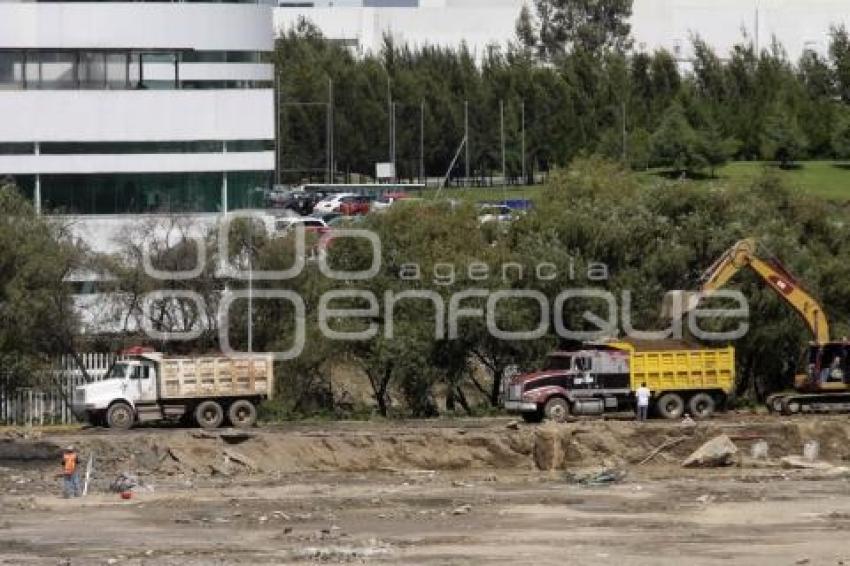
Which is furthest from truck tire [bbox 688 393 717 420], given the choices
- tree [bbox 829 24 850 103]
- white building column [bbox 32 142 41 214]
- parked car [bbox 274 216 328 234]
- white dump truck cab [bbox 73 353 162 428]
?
tree [bbox 829 24 850 103]

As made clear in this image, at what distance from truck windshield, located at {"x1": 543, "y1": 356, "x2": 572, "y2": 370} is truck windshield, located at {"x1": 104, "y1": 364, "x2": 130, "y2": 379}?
11.0 meters

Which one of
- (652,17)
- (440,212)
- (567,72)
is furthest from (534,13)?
(440,212)

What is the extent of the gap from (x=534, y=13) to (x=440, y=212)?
78.5m

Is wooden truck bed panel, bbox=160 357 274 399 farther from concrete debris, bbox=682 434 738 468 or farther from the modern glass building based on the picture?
the modern glass building

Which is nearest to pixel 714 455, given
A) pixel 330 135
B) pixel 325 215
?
pixel 325 215

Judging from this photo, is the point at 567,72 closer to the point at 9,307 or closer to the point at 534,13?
the point at 534,13

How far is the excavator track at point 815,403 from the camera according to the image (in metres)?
56.8

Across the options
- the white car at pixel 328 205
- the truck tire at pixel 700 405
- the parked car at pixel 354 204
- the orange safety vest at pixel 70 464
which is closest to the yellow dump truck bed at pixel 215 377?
the orange safety vest at pixel 70 464

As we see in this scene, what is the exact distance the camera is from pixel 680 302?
57156 millimetres

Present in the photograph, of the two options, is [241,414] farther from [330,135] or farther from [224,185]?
[330,135]

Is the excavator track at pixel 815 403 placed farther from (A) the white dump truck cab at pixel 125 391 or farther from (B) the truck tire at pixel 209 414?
(A) the white dump truck cab at pixel 125 391

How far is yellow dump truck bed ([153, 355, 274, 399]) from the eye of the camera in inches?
2160

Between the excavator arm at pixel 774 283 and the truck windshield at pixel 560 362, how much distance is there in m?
3.91

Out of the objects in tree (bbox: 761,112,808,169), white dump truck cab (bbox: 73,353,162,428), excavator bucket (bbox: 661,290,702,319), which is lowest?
white dump truck cab (bbox: 73,353,162,428)
